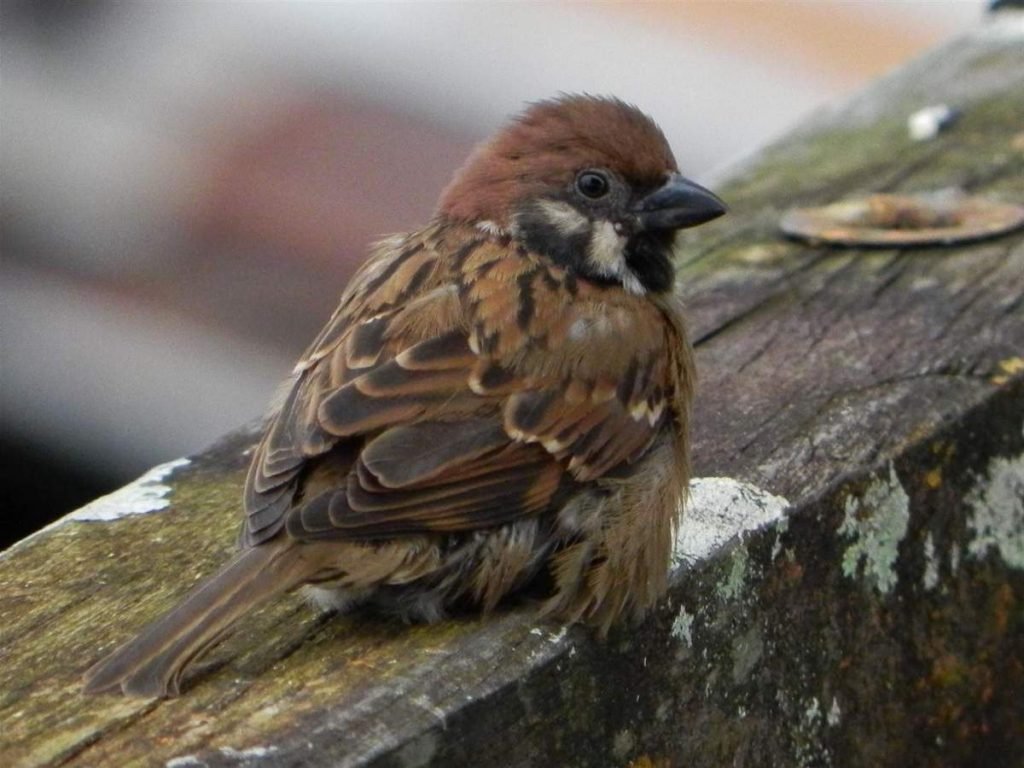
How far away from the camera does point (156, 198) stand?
5.85 m

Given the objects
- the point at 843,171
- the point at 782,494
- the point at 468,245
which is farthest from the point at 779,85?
the point at 782,494

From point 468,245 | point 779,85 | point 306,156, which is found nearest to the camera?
point 468,245

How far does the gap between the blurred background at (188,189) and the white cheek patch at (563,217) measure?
2354 mm

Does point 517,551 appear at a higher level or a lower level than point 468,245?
lower

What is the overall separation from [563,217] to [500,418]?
1.78ft

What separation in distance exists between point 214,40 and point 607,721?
5101 mm

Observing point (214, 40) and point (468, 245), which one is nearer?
point (468, 245)

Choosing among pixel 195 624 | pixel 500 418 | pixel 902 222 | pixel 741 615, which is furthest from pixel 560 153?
pixel 195 624

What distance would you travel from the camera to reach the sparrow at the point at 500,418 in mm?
2377

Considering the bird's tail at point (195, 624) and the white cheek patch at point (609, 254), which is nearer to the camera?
the bird's tail at point (195, 624)

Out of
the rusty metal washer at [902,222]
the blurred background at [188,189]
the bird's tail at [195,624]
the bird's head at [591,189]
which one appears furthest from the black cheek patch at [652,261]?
the blurred background at [188,189]

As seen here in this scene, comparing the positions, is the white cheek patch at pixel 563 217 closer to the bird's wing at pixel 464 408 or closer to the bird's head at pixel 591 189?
the bird's head at pixel 591 189

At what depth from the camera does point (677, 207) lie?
3.10 m

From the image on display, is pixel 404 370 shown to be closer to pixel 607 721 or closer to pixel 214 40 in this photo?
pixel 607 721
